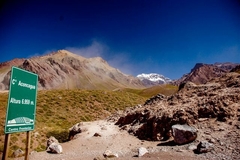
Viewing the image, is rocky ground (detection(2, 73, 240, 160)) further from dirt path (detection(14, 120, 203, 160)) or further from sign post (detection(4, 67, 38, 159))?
sign post (detection(4, 67, 38, 159))

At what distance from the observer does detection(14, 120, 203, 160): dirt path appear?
1166cm

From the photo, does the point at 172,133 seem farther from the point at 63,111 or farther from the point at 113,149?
the point at 63,111

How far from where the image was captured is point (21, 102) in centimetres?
712

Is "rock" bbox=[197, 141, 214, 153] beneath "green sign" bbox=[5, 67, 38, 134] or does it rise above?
beneath

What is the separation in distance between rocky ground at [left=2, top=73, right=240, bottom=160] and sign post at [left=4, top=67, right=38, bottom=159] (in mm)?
5967

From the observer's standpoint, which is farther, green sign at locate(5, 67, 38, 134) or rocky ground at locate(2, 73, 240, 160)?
rocky ground at locate(2, 73, 240, 160)

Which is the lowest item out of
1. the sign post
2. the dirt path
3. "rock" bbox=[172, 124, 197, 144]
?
the dirt path

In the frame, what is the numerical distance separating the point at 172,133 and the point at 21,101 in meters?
9.88

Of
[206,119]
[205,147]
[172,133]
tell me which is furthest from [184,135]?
[206,119]

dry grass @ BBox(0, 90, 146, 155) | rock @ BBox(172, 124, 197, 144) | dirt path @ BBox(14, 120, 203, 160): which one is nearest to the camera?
dirt path @ BBox(14, 120, 203, 160)

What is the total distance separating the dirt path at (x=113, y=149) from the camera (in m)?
11.7

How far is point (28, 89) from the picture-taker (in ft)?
24.7

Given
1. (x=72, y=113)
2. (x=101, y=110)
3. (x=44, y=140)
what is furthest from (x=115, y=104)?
(x=44, y=140)

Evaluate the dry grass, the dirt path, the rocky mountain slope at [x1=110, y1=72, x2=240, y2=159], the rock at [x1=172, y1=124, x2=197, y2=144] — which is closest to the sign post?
the dirt path
